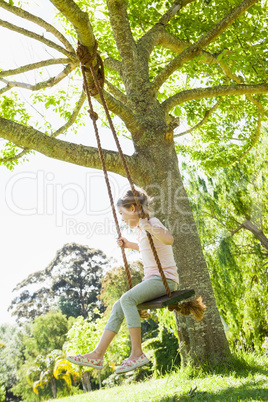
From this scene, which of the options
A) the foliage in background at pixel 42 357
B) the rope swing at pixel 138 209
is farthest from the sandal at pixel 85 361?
the foliage in background at pixel 42 357

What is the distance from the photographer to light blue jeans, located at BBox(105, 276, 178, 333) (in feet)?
9.46

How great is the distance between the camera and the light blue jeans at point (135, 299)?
2885mm

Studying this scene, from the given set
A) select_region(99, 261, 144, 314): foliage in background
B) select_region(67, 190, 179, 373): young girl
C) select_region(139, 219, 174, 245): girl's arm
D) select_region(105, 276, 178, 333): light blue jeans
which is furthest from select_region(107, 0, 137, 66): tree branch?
select_region(99, 261, 144, 314): foliage in background

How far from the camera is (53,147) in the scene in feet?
14.2

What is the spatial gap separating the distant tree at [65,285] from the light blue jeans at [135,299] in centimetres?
2915

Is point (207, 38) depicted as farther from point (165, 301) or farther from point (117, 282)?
point (117, 282)

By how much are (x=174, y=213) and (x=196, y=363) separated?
5.93 feet

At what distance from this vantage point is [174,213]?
4844 mm

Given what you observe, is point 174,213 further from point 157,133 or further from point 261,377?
point 261,377

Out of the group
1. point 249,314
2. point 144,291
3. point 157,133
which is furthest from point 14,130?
A: point 249,314

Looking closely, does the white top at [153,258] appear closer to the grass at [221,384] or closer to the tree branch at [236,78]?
the grass at [221,384]

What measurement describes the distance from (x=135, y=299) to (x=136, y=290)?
0.07 metres

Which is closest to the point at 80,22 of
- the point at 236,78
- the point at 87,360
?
the point at 87,360

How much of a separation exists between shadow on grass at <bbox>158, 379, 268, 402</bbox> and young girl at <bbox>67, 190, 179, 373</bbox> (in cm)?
83
